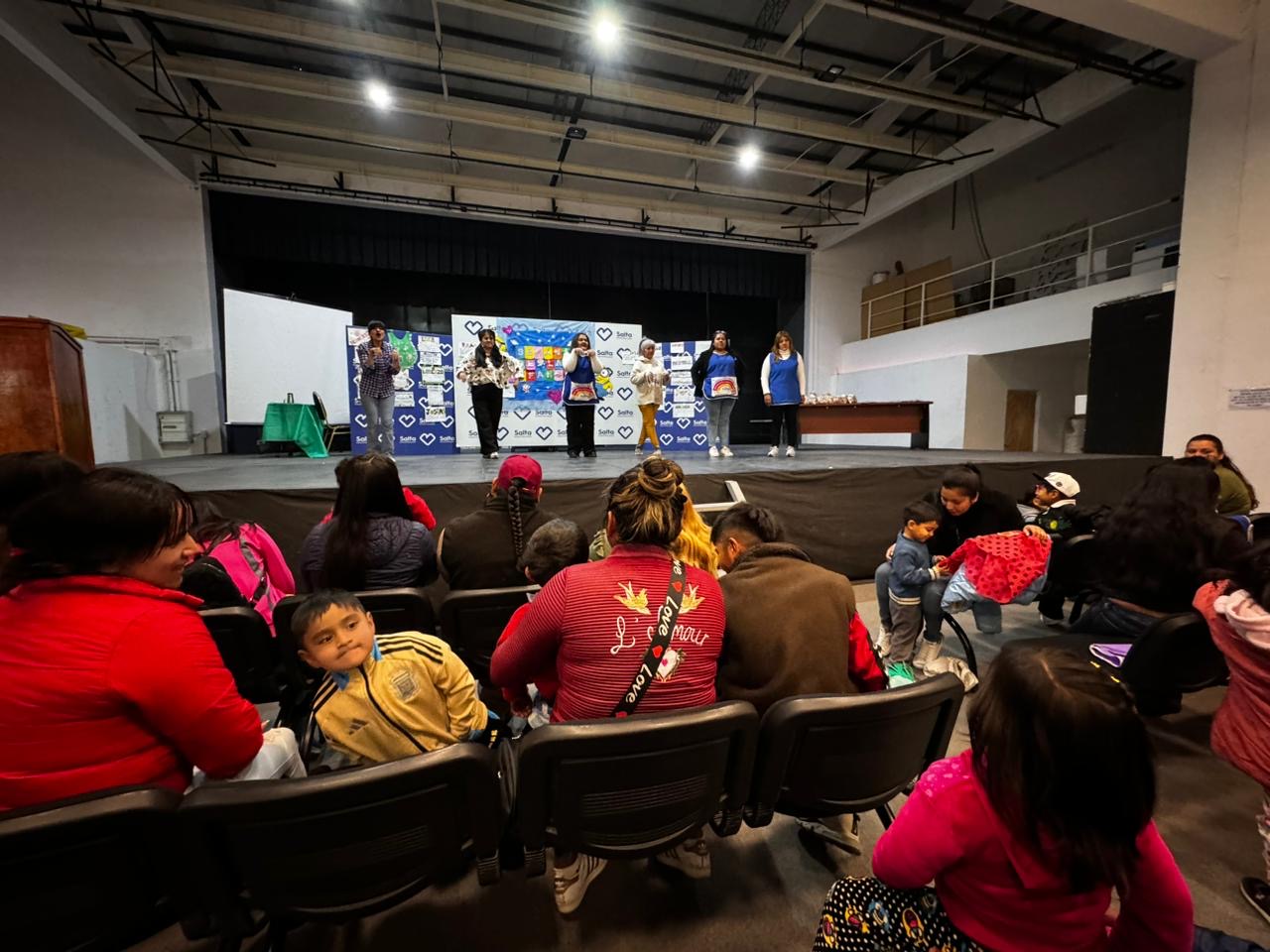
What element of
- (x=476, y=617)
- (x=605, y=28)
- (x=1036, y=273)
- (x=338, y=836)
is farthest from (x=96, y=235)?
(x=1036, y=273)

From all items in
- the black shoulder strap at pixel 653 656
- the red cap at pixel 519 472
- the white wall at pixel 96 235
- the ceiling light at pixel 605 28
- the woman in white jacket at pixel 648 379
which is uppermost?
the ceiling light at pixel 605 28

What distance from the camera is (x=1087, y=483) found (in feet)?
15.1

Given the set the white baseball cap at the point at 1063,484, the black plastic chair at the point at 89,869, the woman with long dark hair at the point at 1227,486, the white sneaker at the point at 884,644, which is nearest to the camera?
the black plastic chair at the point at 89,869

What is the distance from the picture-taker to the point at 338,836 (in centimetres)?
86

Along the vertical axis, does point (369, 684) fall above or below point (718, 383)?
below

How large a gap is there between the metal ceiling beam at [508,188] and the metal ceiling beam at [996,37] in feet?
13.3

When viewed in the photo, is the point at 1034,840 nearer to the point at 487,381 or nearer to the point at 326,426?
the point at 487,381

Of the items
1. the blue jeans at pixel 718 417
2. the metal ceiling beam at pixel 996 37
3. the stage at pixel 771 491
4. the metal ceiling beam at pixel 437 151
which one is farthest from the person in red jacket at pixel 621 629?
the metal ceiling beam at pixel 437 151

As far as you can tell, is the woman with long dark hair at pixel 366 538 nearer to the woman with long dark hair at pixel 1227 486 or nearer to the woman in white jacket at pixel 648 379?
the woman in white jacket at pixel 648 379

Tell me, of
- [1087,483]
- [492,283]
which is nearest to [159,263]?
[492,283]

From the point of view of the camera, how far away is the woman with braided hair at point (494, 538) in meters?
1.86

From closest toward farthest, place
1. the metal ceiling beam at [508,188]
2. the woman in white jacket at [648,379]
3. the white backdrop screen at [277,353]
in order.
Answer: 1. the woman in white jacket at [648,379]
2. the white backdrop screen at [277,353]
3. the metal ceiling beam at [508,188]

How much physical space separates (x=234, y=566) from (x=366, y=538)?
0.42 metres

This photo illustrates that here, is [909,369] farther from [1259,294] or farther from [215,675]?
[215,675]
